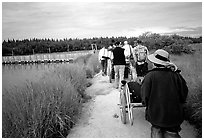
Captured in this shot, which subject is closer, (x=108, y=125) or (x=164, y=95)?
(x=164, y=95)

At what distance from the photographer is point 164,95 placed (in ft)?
7.18

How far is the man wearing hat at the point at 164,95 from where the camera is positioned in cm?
218

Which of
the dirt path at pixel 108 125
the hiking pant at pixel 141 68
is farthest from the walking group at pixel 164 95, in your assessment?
the hiking pant at pixel 141 68

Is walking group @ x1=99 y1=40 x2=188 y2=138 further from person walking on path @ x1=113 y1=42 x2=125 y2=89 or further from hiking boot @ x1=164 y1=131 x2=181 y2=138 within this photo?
person walking on path @ x1=113 y1=42 x2=125 y2=89

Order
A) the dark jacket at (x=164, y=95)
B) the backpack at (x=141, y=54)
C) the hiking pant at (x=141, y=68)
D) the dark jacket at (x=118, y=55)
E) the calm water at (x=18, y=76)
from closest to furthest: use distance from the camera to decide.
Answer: the dark jacket at (x=164, y=95) < the calm water at (x=18, y=76) < the dark jacket at (x=118, y=55) < the backpack at (x=141, y=54) < the hiking pant at (x=141, y=68)

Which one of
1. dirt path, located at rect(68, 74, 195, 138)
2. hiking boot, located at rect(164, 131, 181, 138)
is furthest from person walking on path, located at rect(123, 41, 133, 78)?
hiking boot, located at rect(164, 131, 181, 138)

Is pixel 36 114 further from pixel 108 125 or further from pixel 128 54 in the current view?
pixel 128 54

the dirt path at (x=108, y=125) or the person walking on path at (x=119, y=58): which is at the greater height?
the person walking on path at (x=119, y=58)

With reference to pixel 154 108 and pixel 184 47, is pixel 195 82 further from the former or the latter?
pixel 184 47

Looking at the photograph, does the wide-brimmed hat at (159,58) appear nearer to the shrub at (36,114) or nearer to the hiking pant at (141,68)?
the shrub at (36,114)

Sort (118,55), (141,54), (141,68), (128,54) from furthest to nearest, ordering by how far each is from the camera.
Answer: (128,54) < (141,68) < (141,54) < (118,55)

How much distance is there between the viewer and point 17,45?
5794 cm

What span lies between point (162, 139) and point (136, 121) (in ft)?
4.82

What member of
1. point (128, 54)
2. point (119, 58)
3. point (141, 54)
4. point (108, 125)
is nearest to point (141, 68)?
point (141, 54)
